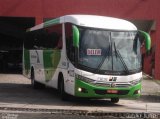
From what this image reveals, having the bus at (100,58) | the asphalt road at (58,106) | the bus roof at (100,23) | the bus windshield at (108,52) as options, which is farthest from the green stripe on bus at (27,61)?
the bus windshield at (108,52)

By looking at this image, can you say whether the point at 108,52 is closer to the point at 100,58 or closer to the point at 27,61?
the point at 100,58

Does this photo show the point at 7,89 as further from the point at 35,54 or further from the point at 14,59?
the point at 14,59

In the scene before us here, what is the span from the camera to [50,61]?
21094mm

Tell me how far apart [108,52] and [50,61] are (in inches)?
161

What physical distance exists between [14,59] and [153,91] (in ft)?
55.5

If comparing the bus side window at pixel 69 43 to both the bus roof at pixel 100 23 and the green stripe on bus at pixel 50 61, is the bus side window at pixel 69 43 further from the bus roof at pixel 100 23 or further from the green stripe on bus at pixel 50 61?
the green stripe on bus at pixel 50 61

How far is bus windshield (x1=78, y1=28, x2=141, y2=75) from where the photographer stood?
686 inches

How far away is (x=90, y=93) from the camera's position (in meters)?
17.2

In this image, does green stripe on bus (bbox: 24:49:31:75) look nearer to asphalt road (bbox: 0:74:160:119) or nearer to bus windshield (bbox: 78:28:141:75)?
asphalt road (bbox: 0:74:160:119)

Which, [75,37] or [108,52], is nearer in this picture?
[75,37]

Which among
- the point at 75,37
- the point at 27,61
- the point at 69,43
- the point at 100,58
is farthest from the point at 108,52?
the point at 27,61

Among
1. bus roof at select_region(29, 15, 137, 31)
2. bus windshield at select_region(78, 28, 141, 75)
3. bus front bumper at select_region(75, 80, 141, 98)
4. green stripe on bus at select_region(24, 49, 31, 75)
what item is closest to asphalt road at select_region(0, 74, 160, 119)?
bus front bumper at select_region(75, 80, 141, 98)

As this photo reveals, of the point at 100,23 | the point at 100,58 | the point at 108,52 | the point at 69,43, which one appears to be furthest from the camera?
the point at 69,43

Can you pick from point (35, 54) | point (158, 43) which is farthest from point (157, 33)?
point (35, 54)
